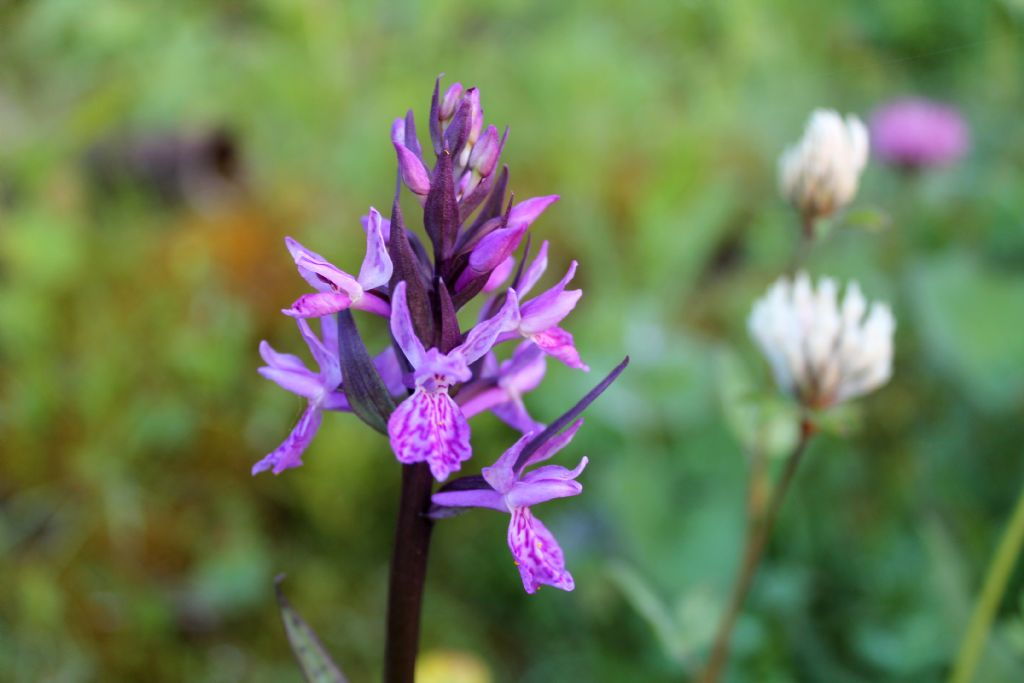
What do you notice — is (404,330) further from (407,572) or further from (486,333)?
(407,572)

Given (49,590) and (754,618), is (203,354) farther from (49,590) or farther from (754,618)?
(754,618)

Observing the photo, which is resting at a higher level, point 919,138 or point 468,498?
point 919,138

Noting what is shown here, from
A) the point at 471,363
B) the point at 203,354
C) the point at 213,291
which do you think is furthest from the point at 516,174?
the point at 471,363

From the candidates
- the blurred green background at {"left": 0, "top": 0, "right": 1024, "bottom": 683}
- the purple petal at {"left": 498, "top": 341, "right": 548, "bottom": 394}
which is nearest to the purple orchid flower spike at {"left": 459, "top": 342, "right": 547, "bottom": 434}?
the purple petal at {"left": 498, "top": 341, "right": 548, "bottom": 394}

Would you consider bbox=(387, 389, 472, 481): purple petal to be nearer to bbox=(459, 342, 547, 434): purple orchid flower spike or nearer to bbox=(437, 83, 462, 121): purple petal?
bbox=(459, 342, 547, 434): purple orchid flower spike

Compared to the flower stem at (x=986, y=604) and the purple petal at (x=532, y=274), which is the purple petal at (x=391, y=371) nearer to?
the purple petal at (x=532, y=274)

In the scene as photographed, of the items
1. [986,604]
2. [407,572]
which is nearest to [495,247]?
[407,572]
